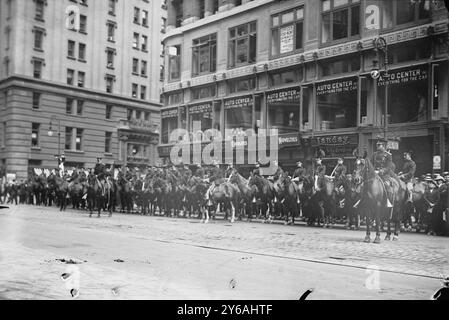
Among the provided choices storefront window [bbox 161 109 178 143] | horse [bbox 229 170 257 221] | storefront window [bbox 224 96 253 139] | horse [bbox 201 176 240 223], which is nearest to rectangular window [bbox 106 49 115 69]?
storefront window [bbox 161 109 178 143]

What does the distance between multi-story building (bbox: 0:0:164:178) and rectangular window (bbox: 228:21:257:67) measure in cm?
108

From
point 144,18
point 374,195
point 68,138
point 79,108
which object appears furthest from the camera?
point 374,195

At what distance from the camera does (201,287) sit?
6145mm

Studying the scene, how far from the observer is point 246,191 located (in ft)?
72.6

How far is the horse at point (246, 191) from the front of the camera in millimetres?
21531

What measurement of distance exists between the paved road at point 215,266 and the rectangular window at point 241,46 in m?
3.01

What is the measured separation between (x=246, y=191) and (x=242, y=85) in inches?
535

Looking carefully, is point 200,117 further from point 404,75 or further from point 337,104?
point 404,75

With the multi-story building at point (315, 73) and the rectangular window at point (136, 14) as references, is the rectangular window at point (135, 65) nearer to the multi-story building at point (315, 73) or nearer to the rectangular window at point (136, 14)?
the rectangular window at point (136, 14)

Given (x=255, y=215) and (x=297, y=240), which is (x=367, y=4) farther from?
(x=255, y=215)

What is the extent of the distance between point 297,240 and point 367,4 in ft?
30.8

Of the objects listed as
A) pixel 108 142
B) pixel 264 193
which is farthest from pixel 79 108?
pixel 264 193

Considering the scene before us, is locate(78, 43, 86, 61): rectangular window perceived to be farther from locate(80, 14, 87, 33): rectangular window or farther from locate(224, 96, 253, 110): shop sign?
locate(224, 96, 253, 110): shop sign
